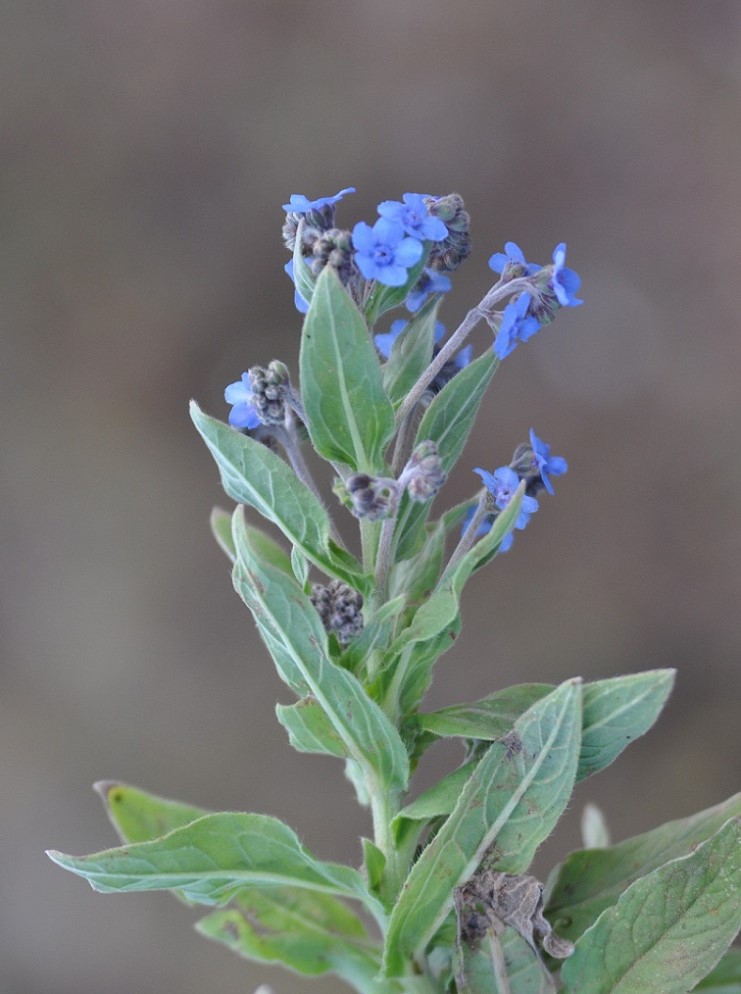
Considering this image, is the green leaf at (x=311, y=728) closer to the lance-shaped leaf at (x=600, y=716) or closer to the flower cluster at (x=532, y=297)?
the lance-shaped leaf at (x=600, y=716)

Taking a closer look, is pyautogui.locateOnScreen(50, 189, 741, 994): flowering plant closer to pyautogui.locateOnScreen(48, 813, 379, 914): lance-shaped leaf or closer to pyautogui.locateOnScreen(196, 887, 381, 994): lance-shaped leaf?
pyautogui.locateOnScreen(48, 813, 379, 914): lance-shaped leaf

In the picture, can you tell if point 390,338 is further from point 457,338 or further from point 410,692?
point 410,692

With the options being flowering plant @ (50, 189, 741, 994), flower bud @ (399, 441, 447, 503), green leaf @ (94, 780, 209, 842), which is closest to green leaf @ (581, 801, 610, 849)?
flowering plant @ (50, 189, 741, 994)

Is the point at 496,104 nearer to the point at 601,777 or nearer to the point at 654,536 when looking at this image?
the point at 654,536

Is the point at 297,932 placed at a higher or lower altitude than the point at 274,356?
lower

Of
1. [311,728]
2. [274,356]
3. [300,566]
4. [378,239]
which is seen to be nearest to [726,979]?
[311,728]

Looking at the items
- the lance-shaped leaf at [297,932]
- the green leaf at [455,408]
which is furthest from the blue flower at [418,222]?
the lance-shaped leaf at [297,932]
